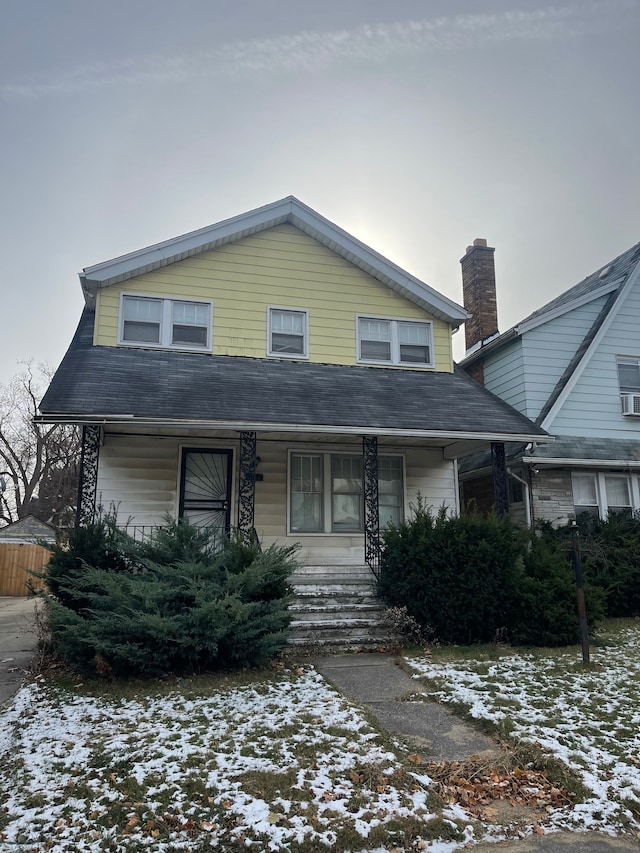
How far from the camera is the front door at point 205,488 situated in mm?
10758

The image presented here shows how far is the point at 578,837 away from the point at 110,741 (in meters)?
3.26

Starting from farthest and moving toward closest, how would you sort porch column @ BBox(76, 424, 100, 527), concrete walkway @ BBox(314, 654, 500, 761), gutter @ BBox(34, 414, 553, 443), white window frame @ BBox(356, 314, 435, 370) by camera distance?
white window frame @ BBox(356, 314, 435, 370), porch column @ BBox(76, 424, 100, 527), gutter @ BBox(34, 414, 553, 443), concrete walkway @ BBox(314, 654, 500, 761)

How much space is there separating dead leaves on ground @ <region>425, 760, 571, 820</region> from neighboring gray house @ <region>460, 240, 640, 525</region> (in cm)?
809

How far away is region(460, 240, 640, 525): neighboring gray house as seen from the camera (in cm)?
1223

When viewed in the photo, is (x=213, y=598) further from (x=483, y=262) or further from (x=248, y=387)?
(x=483, y=262)

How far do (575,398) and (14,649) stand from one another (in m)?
11.4

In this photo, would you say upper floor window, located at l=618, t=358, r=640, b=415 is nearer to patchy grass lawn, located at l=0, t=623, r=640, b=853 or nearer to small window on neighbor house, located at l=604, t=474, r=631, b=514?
small window on neighbor house, located at l=604, t=474, r=631, b=514

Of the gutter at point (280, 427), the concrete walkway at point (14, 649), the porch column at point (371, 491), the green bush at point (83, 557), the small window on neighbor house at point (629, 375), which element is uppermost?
the small window on neighbor house at point (629, 375)

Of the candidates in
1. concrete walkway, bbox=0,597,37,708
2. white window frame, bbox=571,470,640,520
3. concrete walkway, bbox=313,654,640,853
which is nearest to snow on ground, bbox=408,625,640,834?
concrete walkway, bbox=313,654,640,853

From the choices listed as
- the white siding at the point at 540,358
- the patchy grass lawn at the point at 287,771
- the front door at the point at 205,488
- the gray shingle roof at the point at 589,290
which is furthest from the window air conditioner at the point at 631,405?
the front door at the point at 205,488

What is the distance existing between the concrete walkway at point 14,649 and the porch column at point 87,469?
1738mm

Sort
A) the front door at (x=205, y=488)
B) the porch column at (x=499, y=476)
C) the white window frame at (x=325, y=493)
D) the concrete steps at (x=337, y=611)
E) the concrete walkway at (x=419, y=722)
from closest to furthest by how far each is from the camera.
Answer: the concrete walkway at (x=419, y=722), the concrete steps at (x=337, y=611), the porch column at (x=499, y=476), the front door at (x=205, y=488), the white window frame at (x=325, y=493)

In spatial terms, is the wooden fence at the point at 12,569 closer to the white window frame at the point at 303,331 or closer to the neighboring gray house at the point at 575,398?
the white window frame at the point at 303,331

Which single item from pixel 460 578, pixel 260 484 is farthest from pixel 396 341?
pixel 460 578
